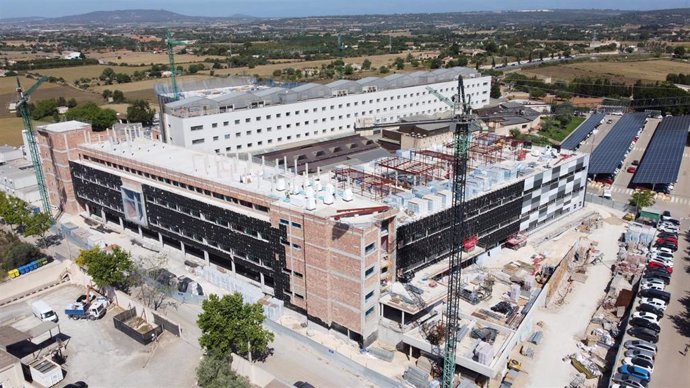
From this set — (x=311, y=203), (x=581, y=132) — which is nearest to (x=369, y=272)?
(x=311, y=203)

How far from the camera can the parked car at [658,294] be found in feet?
131

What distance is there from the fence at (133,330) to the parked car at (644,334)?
3284 cm

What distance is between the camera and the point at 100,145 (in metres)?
54.9

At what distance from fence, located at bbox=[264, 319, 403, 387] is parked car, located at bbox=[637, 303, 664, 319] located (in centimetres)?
2012

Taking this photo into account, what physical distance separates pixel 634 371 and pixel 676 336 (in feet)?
24.3

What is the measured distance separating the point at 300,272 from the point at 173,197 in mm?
15756

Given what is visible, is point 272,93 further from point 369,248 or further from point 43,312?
point 369,248

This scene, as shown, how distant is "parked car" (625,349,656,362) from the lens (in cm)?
3297

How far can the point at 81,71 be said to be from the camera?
17488 centimetres

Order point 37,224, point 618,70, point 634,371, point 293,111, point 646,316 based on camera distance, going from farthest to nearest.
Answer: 1. point 618,70
2. point 293,111
3. point 37,224
4. point 646,316
5. point 634,371

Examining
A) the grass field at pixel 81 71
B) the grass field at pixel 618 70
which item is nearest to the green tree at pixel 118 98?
the grass field at pixel 81 71

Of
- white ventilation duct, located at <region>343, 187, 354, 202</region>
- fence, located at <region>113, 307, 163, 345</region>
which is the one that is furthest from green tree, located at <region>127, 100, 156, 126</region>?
white ventilation duct, located at <region>343, 187, 354, 202</region>

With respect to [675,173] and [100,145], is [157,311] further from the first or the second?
[675,173]

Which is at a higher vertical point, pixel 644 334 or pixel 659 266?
pixel 644 334
